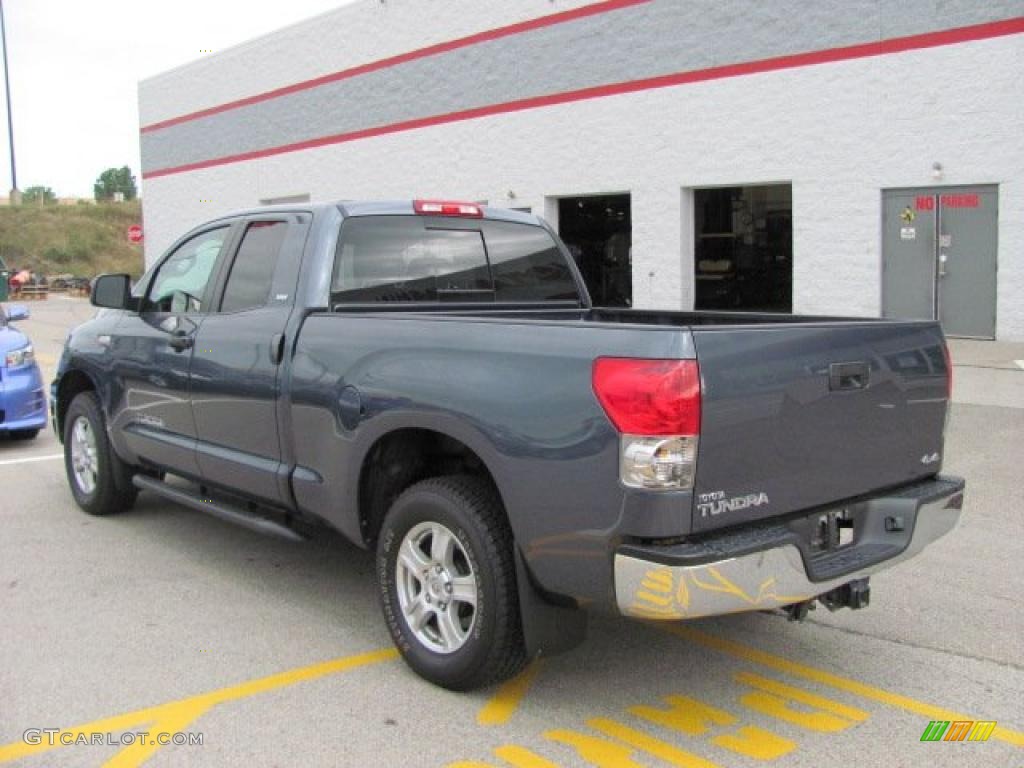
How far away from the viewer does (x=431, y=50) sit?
77.8ft

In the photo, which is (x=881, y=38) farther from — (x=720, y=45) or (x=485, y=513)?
(x=485, y=513)

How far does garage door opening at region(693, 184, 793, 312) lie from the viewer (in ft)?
64.3

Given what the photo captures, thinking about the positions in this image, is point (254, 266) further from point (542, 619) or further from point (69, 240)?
point (69, 240)

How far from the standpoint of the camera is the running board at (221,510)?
485 centimetres

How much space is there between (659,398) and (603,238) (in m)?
19.2

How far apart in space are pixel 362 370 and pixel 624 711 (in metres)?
1.70

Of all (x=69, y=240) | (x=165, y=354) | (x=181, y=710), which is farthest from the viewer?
(x=69, y=240)

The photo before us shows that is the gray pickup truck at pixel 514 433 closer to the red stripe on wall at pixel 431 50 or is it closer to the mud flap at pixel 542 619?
the mud flap at pixel 542 619

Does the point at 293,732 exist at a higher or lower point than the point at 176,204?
lower

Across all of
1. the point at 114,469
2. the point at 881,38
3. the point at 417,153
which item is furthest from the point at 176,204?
the point at 114,469

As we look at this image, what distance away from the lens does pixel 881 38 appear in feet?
52.4

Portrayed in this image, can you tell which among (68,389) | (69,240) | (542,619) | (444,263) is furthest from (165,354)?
(69,240)

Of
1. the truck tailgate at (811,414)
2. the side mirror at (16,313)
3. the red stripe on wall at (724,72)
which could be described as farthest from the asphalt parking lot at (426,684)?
the red stripe on wall at (724,72)

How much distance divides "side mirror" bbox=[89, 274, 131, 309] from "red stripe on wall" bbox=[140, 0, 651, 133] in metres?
15.4
